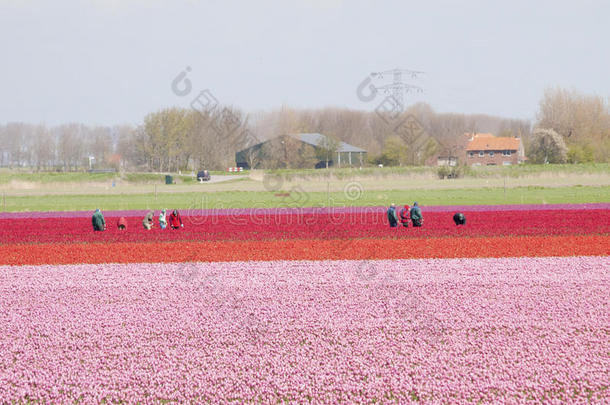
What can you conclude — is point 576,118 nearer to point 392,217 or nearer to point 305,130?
point 305,130

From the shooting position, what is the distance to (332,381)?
7.25 m

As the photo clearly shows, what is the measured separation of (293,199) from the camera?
3891cm

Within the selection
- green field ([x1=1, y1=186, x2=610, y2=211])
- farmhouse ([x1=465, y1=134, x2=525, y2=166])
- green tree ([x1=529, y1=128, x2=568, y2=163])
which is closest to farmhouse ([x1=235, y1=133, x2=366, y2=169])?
green tree ([x1=529, y1=128, x2=568, y2=163])

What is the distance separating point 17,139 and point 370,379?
6947 inches

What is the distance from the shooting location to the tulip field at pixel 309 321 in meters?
7.14

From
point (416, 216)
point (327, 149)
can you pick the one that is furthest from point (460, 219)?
point (327, 149)

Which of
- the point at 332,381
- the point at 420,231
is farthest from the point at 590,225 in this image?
the point at 332,381

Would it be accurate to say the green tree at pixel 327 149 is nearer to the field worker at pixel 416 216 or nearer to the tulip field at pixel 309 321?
the field worker at pixel 416 216

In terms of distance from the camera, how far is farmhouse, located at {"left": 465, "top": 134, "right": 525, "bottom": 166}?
112m

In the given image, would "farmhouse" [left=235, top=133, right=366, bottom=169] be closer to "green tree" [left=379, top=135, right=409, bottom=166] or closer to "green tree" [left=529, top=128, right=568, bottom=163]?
"green tree" [left=379, top=135, right=409, bottom=166]

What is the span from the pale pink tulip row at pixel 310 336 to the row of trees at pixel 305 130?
55082 mm

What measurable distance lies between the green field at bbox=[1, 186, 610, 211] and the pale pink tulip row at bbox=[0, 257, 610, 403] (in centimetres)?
2131

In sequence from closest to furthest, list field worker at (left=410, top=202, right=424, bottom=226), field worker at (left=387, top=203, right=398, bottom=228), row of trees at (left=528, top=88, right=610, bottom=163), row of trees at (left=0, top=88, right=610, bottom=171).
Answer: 1. field worker at (left=387, top=203, right=398, bottom=228)
2. field worker at (left=410, top=202, right=424, bottom=226)
3. row of trees at (left=0, top=88, right=610, bottom=171)
4. row of trees at (left=528, top=88, right=610, bottom=163)

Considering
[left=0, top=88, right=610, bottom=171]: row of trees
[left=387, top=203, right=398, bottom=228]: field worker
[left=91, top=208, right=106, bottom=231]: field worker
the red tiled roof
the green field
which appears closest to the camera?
[left=387, top=203, right=398, bottom=228]: field worker
